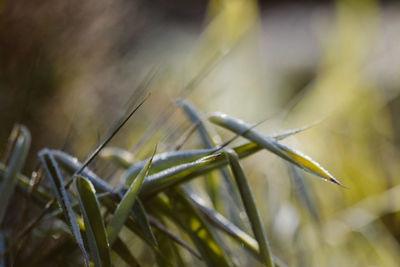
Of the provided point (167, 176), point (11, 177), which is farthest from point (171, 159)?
point (11, 177)

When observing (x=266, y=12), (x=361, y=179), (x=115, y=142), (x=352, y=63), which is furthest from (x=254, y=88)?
(x=266, y=12)

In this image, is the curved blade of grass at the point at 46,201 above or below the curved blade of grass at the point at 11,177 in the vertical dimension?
below

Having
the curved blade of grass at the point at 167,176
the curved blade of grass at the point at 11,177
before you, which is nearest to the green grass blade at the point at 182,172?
the curved blade of grass at the point at 167,176

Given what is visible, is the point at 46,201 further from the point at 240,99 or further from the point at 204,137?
the point at 240,99

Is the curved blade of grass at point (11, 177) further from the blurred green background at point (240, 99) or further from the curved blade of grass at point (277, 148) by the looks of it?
the curved blade of grass at point (277, 148)

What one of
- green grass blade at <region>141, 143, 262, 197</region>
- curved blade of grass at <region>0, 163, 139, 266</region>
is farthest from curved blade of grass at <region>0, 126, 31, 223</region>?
green grass blade at <region>141, 143, 262, 197</region>

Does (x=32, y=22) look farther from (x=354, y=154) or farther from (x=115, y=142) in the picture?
(x=354, y=154)

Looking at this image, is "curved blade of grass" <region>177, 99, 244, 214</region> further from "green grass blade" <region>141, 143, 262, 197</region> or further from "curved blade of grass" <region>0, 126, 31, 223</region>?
"curved blade of grass" <region>0, 126, 31, 223</region>

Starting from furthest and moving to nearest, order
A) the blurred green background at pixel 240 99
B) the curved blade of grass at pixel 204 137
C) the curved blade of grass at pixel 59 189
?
1. the blurred green background at pixel 240 99
2. the curved blade of grass at pixel 204 137
3. the curved blade of grass at pixel 59 189
